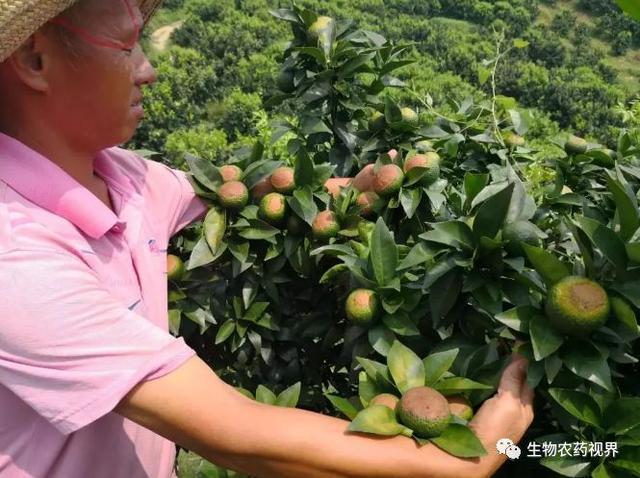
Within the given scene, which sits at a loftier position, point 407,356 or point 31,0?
point 31,0

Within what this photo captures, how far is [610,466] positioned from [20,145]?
3.07ft

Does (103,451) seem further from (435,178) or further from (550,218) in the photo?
(550,218)

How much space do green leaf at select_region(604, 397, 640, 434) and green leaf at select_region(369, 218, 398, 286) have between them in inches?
15.0

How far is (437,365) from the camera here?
878 millimetres

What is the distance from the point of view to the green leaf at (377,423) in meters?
0.77

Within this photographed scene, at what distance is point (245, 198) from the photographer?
4.40ft

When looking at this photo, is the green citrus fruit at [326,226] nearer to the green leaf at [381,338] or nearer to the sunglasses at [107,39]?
the green leaf at [381,338]

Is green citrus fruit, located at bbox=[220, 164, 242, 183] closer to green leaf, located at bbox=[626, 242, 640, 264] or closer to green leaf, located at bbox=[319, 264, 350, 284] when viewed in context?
green leaf, located at bbox=[319, 264, 350, 284]

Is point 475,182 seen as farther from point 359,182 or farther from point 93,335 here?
point 93,335

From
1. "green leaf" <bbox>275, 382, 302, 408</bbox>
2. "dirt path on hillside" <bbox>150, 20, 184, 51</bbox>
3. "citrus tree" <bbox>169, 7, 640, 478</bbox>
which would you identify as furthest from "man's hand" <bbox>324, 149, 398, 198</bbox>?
"dirt path on hillside" <bbox>150, 20, 184, 51</bbox>

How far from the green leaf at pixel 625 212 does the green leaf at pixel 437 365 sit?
28 cm

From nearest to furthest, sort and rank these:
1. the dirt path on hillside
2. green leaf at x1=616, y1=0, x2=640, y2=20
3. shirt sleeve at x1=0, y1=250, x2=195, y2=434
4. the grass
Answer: green leaf at x1=616, y1=0, x2=640, y2=20
shirt sleeve at x1=0, y1=250, x2=195, y2=434
the dirt path on hillside
the grass

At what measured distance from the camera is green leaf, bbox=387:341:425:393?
2.85ft

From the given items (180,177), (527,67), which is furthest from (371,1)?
(180,177)
